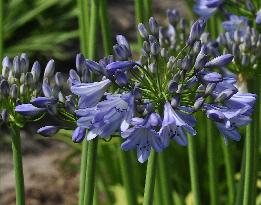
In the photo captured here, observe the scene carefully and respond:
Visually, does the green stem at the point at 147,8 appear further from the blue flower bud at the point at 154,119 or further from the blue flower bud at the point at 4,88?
the blue flower bud at the point at 154,119

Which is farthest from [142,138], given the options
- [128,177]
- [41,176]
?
[41,176]

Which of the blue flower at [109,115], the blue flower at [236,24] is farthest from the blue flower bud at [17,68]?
the blue flower at [236,24]

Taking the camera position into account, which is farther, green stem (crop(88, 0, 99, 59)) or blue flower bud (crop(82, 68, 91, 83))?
green stem (crop(88, 0, 99, 59))

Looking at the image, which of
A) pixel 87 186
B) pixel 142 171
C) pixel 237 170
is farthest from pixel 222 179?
pixel 87 186

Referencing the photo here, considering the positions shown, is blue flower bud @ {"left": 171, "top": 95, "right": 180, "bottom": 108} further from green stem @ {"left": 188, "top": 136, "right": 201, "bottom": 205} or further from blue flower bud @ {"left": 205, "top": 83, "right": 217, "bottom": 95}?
green stem @ {"left": 188, "top": 136, "right": 201, "bottom": 205}

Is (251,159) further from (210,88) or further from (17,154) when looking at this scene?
(17,154)

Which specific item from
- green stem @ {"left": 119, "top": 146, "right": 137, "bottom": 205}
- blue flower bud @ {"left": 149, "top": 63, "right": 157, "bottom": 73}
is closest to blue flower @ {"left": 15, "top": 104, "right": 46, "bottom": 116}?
blue flower bud @ {"left": 149, "top": 63, "right": 157, "bottom": 73}
